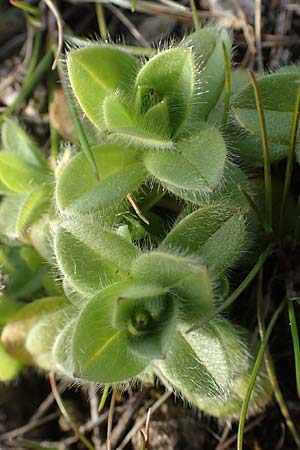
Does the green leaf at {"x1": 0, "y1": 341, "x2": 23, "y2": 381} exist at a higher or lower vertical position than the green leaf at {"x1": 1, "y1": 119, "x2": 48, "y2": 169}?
lower

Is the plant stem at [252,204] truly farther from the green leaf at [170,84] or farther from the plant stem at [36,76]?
the plant stem at [36,76]

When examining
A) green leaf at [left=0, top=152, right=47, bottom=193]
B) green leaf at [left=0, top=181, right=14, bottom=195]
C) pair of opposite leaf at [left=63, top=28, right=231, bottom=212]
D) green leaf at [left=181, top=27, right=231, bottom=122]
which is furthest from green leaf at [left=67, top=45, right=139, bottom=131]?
green leaf at [left=0, top=181, right=14, bottom=195]

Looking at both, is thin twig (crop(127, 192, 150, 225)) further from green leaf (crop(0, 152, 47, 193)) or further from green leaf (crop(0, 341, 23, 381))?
green leaf (crop(0, 341, 23, 381))

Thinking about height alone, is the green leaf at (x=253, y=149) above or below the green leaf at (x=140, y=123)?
below

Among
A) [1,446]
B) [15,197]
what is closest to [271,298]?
[15,197]

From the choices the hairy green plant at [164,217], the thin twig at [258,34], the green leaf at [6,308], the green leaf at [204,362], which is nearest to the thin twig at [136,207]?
the hairy green plant at [164,217]

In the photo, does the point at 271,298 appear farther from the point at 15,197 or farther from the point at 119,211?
the point at 15,197
